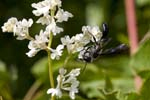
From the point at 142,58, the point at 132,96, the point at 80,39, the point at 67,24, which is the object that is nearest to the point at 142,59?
the point at 142,58

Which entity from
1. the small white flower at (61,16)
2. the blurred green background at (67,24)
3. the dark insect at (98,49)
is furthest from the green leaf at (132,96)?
the blurred green background at (67,24)

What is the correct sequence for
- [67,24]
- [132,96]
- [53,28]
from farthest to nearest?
1. [67,24]
2. [132,96]
3. [53,28]

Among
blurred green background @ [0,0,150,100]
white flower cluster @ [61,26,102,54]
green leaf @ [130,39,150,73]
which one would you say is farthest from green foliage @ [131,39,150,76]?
blurred green background @ [0,0,150,100]

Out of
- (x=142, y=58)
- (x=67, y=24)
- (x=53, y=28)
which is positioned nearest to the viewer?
(x=53, y=28)

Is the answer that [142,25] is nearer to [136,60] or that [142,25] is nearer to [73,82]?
[136,60]

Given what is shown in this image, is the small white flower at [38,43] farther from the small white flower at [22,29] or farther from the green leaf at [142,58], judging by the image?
the green leaf at [142,58]

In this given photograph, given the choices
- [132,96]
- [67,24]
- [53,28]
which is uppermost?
[67,24]

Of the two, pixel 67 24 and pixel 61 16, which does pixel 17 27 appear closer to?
pixel 61 16

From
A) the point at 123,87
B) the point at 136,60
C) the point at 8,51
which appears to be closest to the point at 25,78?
the point at 8,51
